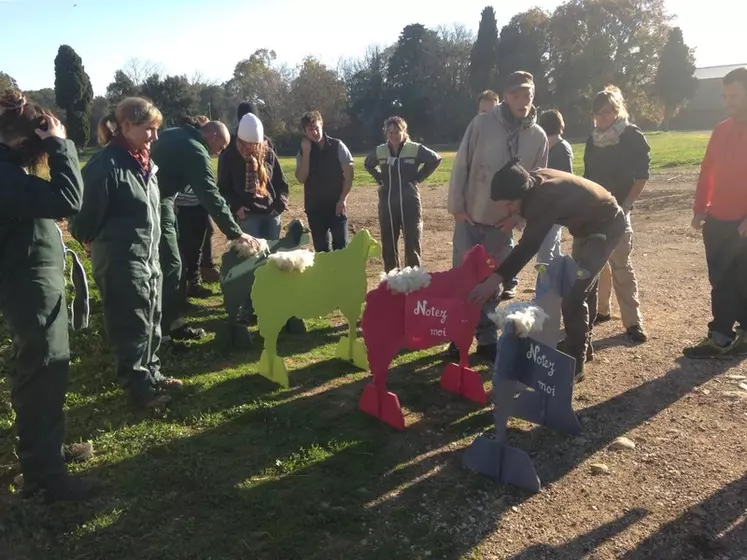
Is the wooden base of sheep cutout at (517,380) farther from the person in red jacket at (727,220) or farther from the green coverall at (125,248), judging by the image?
the green coverall at (125,248)

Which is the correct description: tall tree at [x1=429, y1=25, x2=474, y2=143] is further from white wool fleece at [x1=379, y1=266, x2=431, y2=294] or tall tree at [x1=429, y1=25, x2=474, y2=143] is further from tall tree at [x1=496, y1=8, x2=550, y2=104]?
white wool fleece at [x1=379, y1=266, x2=431, y2=294]

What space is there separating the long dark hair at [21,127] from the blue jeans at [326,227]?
370 centimetres

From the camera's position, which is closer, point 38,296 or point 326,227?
point 38,296

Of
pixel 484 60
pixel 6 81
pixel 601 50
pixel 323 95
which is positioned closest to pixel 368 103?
pixel 323 95

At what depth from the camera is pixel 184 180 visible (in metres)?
4.93

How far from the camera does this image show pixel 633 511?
310 cm

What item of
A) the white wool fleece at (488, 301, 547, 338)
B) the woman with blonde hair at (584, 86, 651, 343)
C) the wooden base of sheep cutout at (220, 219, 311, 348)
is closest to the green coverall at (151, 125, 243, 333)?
the wooden base of sheep cutout at (220, 219, 311, 348)

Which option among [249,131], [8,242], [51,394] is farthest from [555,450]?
[249,131]

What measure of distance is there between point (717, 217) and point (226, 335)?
4354 mm

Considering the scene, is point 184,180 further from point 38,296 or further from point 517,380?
point 517,380

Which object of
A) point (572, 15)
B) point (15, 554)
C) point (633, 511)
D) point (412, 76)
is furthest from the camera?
point (412, 76)

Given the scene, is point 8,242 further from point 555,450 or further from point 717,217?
point 717,217

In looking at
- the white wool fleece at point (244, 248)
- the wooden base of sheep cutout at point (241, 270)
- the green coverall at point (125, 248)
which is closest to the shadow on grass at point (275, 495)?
the green coverall at point (125, 248)

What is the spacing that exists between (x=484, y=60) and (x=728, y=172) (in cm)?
4917
